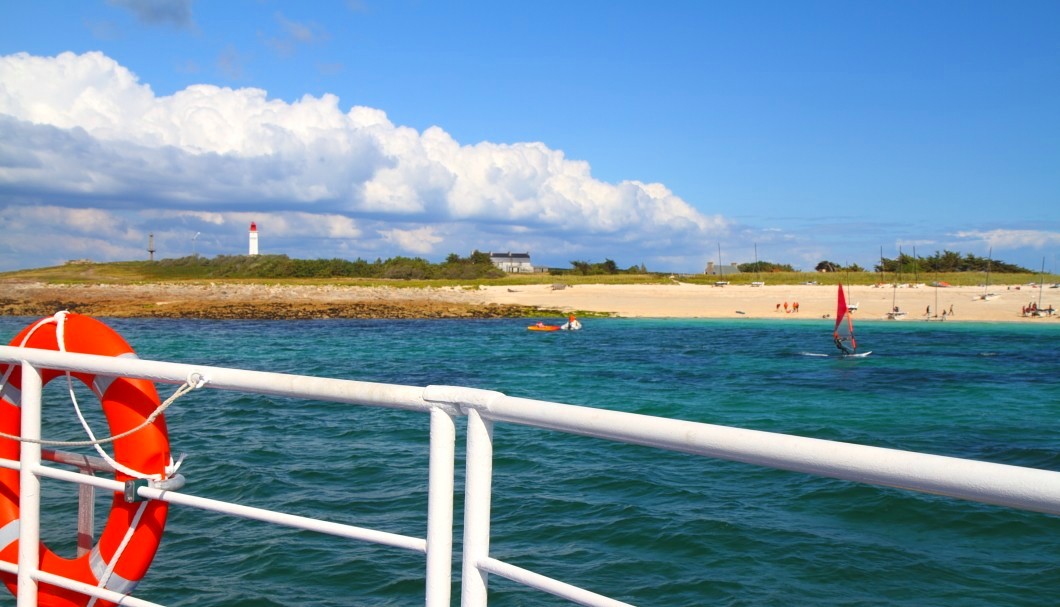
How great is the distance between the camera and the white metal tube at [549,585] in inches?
65.3

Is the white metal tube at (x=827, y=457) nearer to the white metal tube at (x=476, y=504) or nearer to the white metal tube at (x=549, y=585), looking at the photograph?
the white metal tube at (x=476, y=504)

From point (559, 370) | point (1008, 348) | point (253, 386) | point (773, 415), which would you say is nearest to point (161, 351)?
point (559, 370)

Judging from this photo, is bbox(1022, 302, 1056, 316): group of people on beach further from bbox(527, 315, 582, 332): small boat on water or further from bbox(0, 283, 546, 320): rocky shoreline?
bbox(0, 283, 546, 320): rocky shoreline

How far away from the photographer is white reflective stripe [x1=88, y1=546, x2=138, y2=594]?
8.96 feet

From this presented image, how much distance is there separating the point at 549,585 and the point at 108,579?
5.87ft

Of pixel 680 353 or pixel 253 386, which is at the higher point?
pixel 253 386

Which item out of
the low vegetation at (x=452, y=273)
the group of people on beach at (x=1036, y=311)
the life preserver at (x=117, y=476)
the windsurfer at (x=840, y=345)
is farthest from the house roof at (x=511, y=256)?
the life preserver at (x=117, y=476)

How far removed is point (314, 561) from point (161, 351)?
62.5 ft

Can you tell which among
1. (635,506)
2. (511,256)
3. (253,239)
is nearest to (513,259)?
(511,256)

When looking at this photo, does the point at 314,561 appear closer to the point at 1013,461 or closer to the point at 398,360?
the point at 1013,461

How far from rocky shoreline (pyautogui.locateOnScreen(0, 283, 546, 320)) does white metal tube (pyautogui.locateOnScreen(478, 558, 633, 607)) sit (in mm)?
37389

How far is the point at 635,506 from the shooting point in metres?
8.02

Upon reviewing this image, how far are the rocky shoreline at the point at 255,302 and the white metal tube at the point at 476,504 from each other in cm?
3732

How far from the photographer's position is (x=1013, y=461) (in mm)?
10469
